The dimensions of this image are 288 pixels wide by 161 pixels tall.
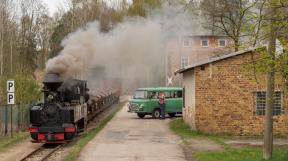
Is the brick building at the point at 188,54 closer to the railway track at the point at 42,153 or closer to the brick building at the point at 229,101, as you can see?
the brick building at the point at 229,101

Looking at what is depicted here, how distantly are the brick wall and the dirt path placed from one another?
23.6ft

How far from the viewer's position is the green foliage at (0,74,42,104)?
25938 mm

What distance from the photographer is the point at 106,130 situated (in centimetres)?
2481

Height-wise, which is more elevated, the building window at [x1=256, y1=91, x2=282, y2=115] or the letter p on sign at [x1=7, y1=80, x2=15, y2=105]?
the letter p on sign at [x1=7, y1=80, x2=15, y2=105]

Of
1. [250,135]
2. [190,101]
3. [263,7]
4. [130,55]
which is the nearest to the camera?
[263,7]

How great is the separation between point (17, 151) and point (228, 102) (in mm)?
9079

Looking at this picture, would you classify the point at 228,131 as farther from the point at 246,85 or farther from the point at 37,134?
the point at 37,134

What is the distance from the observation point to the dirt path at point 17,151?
16.8 meters

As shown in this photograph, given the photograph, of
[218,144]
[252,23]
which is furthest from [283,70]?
[218,144]

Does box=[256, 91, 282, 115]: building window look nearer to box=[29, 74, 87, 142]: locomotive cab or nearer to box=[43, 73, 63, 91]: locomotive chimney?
box=[29, 74, 87, 142]: locomotive cab

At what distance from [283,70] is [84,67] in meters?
14.6

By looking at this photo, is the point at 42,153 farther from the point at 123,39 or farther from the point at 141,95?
the point at 141,95

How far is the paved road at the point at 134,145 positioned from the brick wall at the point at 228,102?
1.87 meters

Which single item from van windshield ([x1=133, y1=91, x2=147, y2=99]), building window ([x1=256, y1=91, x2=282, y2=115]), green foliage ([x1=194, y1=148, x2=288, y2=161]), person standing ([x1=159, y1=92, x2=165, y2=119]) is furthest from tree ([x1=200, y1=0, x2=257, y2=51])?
green foliage ([x1=194, y1=148, x2=288, y2=161])
